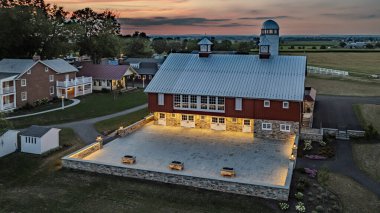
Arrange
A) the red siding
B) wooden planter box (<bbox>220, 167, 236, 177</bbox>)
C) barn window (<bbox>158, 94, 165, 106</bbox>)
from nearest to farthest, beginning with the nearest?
wooden planter box (<bbox>220, 167, 236, 177</bbox>)
the red siding
barn window (<bbox>158, 94, 165, 106</bbox>)

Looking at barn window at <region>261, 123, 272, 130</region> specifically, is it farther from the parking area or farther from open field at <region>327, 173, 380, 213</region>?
open field at <region>327, 173, 380, 213</region>

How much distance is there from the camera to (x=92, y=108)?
5041 cm

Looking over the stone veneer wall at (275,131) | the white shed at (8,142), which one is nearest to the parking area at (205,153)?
the stone veneer wall at (275,131)

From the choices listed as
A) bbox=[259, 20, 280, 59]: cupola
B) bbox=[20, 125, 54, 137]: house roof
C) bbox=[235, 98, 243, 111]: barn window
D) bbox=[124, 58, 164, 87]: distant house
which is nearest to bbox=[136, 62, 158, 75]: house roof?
bbox=[124, 58, 164, 87]: distant house

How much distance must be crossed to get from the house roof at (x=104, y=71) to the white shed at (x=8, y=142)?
36049mm

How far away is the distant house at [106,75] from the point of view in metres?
67.5

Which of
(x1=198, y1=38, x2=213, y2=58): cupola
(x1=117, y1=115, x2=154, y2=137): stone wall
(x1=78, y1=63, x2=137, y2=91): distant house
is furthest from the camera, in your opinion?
(x1=78, y1=63, x2=137, y2=91): distant house

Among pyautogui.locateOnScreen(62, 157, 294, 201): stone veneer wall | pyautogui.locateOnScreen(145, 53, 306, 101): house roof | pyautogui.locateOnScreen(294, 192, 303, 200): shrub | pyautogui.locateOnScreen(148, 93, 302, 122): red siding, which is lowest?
pyautogui.locateOnScreen(294, 192, 303, 200): shrub

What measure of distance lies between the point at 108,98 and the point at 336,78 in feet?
161

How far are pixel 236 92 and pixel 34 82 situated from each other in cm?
3241

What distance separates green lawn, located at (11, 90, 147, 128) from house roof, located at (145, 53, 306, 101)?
12.2 meters

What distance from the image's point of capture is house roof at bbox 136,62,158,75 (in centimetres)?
7888

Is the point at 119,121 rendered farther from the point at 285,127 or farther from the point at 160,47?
the point at 160,47

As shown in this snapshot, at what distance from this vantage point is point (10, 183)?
84.5 feet
